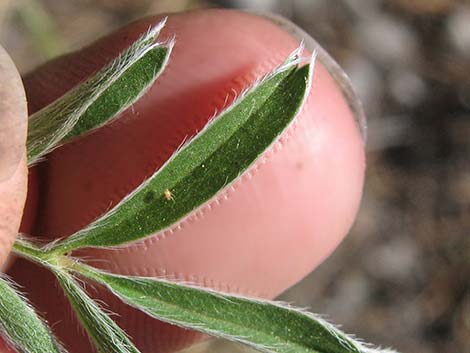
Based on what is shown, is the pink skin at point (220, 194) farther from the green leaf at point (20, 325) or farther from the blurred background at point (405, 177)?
the blurred background at point (405, 177)

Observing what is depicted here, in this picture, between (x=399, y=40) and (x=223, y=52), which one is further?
(x=399, y=40)

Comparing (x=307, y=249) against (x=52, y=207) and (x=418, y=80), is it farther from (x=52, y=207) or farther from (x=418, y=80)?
(x=418, y=80)

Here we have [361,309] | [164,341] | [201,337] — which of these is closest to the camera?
[164,341]

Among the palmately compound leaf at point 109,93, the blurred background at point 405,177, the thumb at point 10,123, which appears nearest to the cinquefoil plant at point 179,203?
the palmately compound leaf at point 109,93

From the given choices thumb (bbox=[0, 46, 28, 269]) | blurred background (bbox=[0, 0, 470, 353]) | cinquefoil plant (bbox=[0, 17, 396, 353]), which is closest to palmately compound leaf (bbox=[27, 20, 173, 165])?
cinquefoil plant (bbox=[0, 17, 396, 353])

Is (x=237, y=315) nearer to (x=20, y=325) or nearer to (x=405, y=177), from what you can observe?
(x=20, y=325)

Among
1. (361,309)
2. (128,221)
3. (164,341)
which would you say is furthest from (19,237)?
(361,309)
